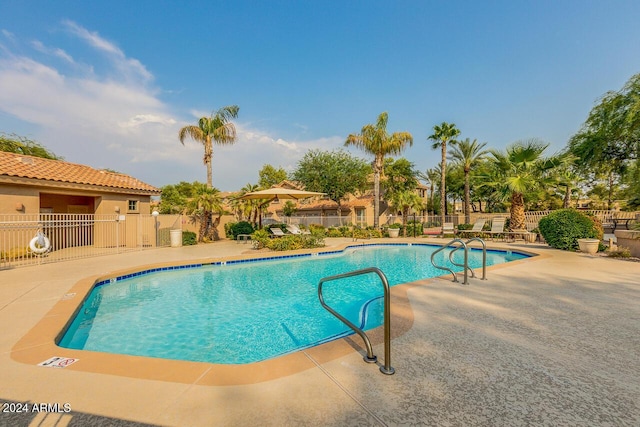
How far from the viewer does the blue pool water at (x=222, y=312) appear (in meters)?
4.21

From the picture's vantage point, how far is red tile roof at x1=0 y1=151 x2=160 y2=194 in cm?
1153

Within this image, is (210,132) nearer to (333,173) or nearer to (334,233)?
(334,233)

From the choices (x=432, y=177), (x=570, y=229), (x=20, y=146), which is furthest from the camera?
(x=432, y=177)

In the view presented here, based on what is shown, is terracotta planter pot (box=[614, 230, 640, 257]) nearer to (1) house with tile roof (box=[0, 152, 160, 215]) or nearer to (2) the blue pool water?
(2) the blue pool water

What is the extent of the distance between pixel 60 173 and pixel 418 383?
17.4 meters

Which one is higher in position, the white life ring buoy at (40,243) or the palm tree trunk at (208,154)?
the palm tree trunk at (208,154)

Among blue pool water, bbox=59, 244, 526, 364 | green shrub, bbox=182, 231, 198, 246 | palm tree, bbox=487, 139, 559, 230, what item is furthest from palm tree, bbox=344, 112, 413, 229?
blue pool water, bbox=59, 244, 526, 364

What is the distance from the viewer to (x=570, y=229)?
36.6 ft

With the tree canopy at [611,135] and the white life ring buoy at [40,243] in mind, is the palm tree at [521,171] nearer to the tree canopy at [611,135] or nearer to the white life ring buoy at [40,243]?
the tree canopy at [611,135]

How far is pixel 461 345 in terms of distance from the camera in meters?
3.19

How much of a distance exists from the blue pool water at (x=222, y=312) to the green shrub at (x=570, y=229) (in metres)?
6.22

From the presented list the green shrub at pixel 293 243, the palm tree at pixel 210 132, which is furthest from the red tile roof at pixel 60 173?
the green shrub at pixel 293 243

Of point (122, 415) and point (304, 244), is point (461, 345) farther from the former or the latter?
point (304, 244)

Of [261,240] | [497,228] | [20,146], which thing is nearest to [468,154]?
[497,228]
